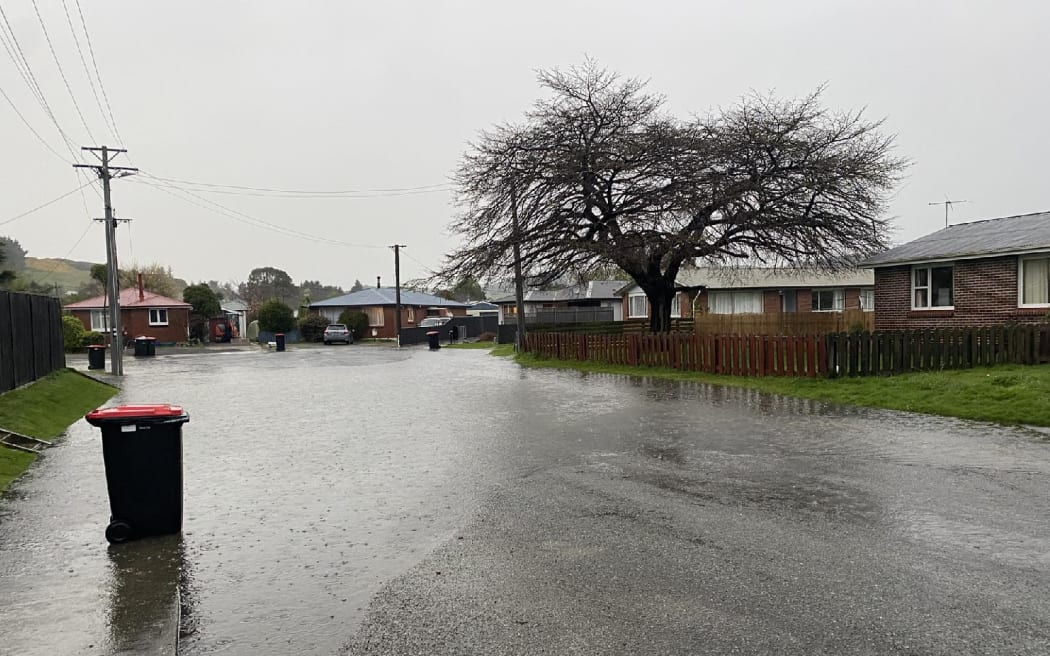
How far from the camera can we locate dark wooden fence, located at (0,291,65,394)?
14086 mm

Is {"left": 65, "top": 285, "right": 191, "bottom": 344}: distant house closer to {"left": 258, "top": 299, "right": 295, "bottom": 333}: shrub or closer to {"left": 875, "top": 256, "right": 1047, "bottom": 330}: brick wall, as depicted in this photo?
{"left": 258, "top": 299, "right": 295, "bottom": 333}: shrub

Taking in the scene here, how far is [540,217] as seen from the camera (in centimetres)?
2752

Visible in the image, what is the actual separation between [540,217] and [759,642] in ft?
79.3

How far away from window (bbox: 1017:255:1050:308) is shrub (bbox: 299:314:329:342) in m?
49.3

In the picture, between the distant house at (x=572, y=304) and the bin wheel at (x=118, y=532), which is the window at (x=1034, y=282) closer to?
the bin wheel at (x=118, y=532)

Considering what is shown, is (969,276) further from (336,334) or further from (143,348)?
(336,334)

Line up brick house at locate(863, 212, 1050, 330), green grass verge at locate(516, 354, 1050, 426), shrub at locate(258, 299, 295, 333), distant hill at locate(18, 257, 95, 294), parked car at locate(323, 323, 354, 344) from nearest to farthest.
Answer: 1. green grass verge at locate(516, 354, 1050, 426)
2. brick house at locate(863, 212, 1050, 330)
3. parked car at locate(323, 323, 354, 344)
4. shrub at locate(258, 299, 295, 333)
5. distant hill at locate(18, 257, 95, 294)

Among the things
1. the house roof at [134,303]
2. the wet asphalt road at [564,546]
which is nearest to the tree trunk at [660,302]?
the wet asphalt road at [564,546]

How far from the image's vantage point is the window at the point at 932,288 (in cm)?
2248

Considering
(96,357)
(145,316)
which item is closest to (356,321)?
(145,316)

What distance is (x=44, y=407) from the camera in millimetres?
14102

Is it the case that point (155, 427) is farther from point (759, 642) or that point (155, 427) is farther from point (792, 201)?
point (792, 201)

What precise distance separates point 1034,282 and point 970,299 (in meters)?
1.80

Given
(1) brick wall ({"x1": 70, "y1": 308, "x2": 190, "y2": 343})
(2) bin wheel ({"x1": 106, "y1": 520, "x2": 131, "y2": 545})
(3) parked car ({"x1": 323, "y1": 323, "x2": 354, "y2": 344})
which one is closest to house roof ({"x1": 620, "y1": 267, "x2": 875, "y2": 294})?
(3) parked car ({"x1": 323, "y1": 323, "x2": 354, "y2": 344})
